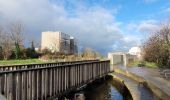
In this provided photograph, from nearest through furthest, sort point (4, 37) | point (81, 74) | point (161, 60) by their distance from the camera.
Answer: point (81, 74), point (161, 60), point (4, 37)

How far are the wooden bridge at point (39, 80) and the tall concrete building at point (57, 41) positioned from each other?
137 metres

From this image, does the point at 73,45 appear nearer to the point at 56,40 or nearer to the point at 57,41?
the point at 56,40

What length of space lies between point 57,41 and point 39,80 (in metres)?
153

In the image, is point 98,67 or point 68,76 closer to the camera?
point 68,76

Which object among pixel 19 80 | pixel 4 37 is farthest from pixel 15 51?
pixel 19 80

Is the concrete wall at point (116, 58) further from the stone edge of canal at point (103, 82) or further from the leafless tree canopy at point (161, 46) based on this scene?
the stone edge of canal at point (103, 82)

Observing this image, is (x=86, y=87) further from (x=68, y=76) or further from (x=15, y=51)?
(x=15, y=51)

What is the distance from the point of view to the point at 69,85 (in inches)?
890

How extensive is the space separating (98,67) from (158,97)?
592 inches

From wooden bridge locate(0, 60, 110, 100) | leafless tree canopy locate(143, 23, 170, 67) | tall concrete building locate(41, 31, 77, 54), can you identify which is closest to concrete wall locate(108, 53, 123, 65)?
leafless tree canopy locate(143, 23, 170, 67)

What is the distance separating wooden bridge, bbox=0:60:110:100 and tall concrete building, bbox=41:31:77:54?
137049 millimetres

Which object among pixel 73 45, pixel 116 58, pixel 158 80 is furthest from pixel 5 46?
pixel 73 45

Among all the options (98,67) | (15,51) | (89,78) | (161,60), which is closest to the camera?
(89,78)

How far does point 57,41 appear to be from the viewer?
169 meters
